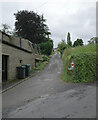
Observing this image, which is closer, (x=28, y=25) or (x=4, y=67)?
(x=4, y=67)

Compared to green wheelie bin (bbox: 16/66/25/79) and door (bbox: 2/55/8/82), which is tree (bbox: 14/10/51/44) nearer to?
green wheelie bin (bbox: 16/66/25/79)

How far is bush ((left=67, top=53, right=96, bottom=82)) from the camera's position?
7.65 metres

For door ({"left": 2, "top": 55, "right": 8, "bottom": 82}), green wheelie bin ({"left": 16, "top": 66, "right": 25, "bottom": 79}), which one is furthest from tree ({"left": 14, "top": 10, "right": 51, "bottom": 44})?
door ({"left": 2, "top": 55, "right": 8, "bottom": 82})

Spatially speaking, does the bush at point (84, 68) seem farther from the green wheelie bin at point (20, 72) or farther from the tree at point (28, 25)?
the tree at point (28, 25)

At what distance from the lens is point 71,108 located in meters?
3.97

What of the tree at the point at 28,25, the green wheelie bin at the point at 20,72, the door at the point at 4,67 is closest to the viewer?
the door at the point at 4,67

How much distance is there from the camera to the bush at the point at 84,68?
7648 mm

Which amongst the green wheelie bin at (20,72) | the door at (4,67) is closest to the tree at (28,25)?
the green wheelie bin at (20,72)

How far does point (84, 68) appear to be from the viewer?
767 cm

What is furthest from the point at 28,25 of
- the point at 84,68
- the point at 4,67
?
the point at 84,68

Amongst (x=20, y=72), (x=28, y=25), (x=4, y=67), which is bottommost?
(x=20, y=72)

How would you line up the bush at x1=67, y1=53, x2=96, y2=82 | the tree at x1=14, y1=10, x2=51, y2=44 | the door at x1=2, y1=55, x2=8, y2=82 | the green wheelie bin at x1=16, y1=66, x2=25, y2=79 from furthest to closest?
the tree at x1=14, y1=10, x2=51, y2=44 < the green wheelie bin at x1=16, y1=66, x2=25, y2=79 < the door at x1=2, y1=55, x2=8, y2=82 < the bush at x1=67, y1=53, x2=96, y2=82

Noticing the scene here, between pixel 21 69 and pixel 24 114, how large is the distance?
793cm

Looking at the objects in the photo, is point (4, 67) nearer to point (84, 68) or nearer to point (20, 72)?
point (20, 72)
